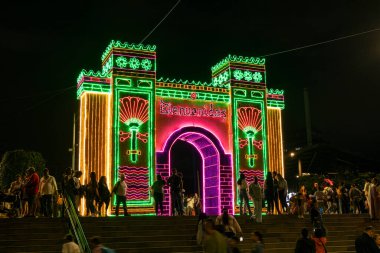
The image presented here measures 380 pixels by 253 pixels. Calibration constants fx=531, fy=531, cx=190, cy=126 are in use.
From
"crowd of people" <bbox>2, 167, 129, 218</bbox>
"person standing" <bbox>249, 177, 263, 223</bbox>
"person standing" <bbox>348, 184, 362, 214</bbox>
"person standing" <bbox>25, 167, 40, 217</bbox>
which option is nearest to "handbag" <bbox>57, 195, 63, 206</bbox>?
"crowd of people" <bbox>2, 167, 129, 218</bbox>

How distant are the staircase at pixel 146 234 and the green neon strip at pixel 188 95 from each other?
7972 millimetres

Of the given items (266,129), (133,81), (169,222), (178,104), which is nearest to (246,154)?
(266,129)

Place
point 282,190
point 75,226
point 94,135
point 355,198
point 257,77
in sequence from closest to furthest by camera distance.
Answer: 1. point 75,226
2. point 282,190
3. point 355,198
4. point 94,135
5. point 257,77

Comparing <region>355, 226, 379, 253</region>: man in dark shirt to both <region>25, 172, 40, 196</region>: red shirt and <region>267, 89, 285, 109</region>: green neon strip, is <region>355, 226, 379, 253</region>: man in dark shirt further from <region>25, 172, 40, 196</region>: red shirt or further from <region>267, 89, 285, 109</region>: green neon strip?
<region>267, 89, 285, 109</region>: green neon strip

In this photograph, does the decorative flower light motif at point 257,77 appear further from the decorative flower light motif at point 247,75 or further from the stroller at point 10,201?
the stroller at point 10,201

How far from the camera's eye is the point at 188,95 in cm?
2441

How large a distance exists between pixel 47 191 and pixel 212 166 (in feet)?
33.0

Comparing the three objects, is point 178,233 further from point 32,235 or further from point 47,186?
point 47,186

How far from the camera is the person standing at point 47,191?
16.8 m

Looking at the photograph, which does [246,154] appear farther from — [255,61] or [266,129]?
[255,61]

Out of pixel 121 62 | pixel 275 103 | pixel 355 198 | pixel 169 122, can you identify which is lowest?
pixel 355 198

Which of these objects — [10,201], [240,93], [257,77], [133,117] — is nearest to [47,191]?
[10,201]

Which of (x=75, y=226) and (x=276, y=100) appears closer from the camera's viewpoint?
(x=75, y=226)

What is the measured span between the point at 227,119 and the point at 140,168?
5.10m
